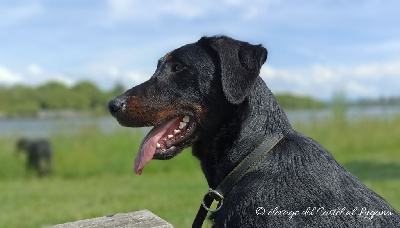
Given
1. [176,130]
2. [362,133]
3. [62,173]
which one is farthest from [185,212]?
[362,133]

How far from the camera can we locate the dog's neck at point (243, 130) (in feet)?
9.40

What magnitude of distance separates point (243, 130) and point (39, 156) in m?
12.5

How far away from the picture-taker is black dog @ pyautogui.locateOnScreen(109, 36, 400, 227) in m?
2.58

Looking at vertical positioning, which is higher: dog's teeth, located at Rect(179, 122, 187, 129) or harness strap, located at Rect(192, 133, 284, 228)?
dog's teeth, located at Rect(179, 122, 187, 129)

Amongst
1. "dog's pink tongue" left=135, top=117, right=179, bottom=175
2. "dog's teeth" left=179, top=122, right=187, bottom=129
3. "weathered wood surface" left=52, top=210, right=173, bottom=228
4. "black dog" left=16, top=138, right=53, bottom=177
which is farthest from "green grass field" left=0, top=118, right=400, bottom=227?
"dog's teeth" left=179, top=122, right=187, bottom=129

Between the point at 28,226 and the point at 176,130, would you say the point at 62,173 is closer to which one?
the point at 28,226

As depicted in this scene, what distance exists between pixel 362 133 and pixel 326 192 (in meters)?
18.6

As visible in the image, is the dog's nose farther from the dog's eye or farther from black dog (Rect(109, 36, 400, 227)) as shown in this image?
the dog's eye

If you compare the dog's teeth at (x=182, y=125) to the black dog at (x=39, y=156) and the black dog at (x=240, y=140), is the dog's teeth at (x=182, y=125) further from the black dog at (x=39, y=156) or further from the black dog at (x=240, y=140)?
the black dog at (x=39, y=156)

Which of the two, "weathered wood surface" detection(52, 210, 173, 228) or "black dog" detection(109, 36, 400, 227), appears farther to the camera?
"weathered wood surface" detection(52, 210, 173, 228)

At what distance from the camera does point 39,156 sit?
14.1 meters

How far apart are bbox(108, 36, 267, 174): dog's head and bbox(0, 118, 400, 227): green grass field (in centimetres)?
433

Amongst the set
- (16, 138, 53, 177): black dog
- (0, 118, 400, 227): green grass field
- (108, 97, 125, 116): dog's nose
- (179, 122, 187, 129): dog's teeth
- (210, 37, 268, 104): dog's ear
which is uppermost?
(210, 37, 268, 104): dog's ear

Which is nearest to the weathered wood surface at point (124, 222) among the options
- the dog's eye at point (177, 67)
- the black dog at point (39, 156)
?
the dog's eye at point (177, 67)
